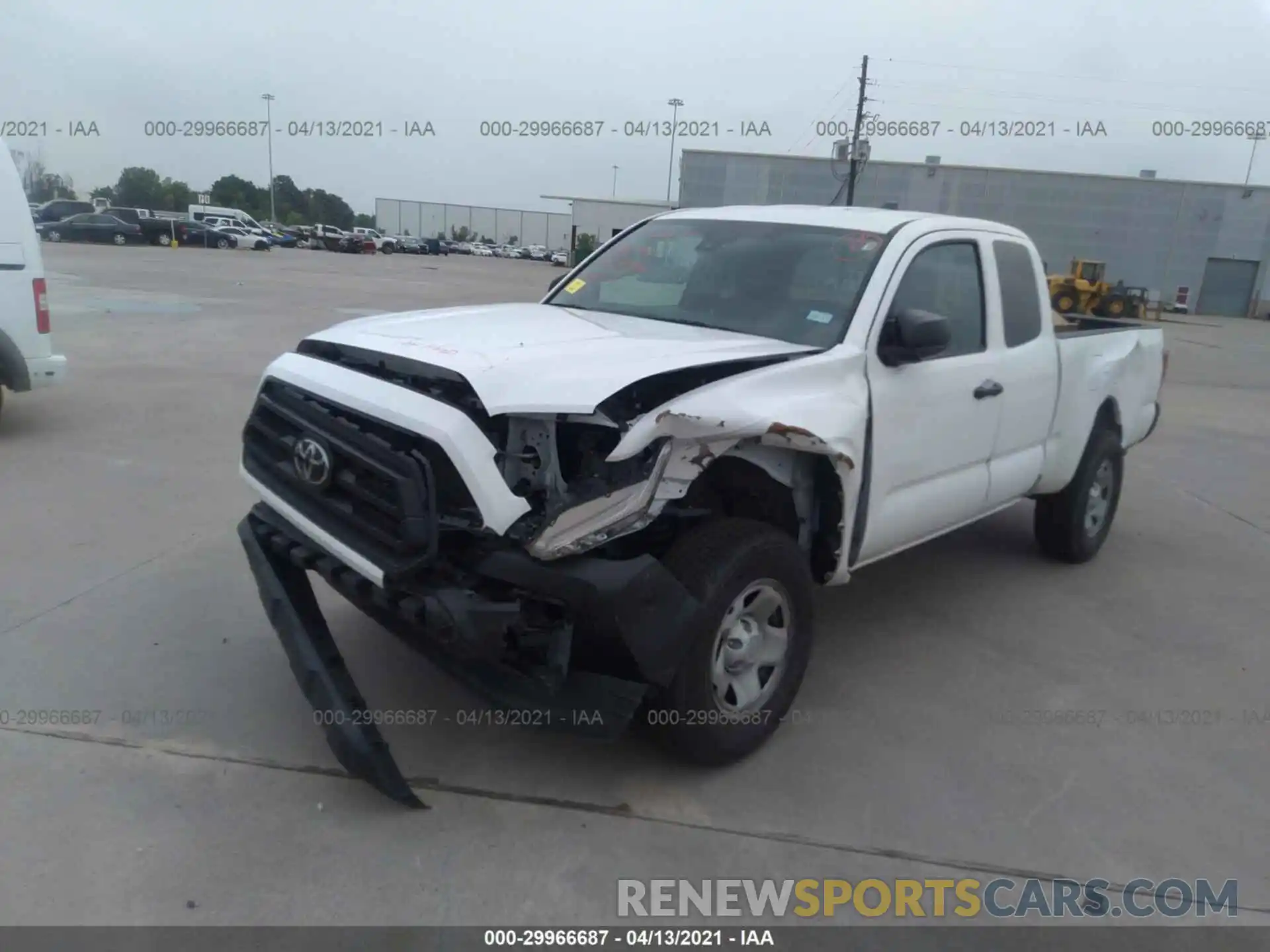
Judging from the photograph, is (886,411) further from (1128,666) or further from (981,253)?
(1128,666)

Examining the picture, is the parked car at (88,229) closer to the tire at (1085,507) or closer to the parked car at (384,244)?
the parked car at (384,244)

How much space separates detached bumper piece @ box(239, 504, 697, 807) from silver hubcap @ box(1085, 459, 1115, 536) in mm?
3830

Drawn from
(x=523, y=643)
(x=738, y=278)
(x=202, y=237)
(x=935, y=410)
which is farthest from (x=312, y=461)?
(x=202, y=237)

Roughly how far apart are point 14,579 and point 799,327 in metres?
3.88

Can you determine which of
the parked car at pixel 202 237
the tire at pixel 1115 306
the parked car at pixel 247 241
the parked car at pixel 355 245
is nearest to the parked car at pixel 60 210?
the parked car at pixel 202 237

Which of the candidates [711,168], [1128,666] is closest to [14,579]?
[1128,666]

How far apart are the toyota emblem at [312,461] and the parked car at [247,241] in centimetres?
4714

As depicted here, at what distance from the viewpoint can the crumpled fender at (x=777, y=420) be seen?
2975mm

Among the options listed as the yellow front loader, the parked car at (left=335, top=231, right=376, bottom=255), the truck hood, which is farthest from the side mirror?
the parked car at (left=335, top=231, right=376, bottom=255)

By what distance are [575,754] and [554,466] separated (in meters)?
→ 1.13

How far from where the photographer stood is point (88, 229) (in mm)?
41156

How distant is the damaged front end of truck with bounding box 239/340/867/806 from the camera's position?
2.91 meters

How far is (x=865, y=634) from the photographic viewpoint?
4.75 meters
